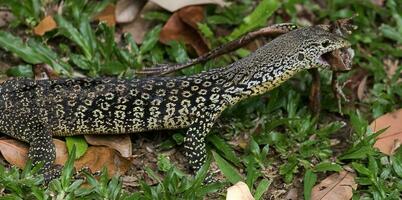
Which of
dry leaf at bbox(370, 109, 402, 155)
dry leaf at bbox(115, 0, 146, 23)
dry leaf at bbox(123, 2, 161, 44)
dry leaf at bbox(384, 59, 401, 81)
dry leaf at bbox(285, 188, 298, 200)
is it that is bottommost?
dry leaf at bbox(285, 188, 298, 200)

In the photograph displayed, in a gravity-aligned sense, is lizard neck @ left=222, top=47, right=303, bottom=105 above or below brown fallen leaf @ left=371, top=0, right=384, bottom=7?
above

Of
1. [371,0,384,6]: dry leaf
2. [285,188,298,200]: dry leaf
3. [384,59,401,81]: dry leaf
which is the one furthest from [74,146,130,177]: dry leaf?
[371,0,384,6]: dry leaf

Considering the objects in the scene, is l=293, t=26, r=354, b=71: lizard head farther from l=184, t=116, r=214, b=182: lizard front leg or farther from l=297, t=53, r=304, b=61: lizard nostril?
l=184, t=116, r=214, b=182: lizard front leg

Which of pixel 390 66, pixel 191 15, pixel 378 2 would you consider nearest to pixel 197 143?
pixel 191 15

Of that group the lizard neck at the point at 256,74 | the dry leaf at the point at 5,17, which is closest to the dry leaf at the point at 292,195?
the lizard neck at the point at 256,74

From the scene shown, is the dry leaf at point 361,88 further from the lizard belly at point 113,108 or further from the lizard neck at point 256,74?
the lizard belly at point 113,108

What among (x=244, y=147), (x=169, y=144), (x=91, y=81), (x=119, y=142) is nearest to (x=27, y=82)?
(x=91, y=81)

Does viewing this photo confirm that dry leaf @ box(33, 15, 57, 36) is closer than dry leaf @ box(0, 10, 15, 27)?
Yes

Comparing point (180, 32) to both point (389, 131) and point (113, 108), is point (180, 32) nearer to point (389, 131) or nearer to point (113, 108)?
point (113, 108)
